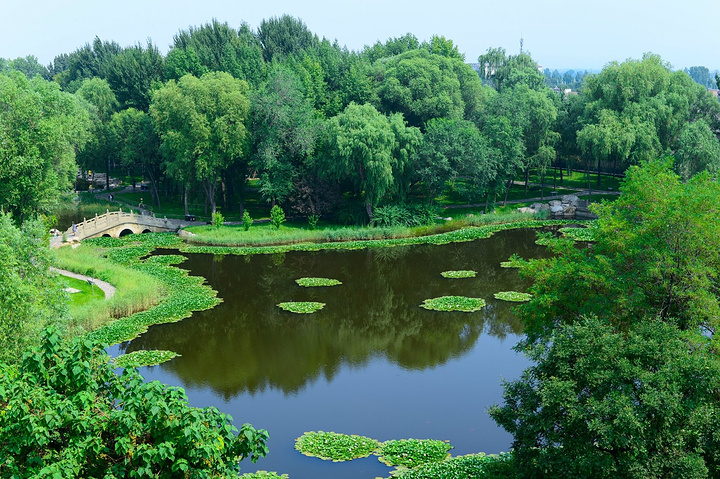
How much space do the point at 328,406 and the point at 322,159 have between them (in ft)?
135

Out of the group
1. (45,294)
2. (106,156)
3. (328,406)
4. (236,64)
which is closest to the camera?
(45,294)

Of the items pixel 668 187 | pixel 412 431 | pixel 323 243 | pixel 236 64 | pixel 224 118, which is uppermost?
pixel 236 64

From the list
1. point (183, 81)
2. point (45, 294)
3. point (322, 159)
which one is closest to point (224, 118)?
point (183, 81)

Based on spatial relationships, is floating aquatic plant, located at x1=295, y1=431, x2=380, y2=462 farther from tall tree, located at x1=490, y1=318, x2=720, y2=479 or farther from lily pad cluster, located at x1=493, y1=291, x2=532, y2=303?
lily pad cluster, located at x1=493, y1=291, x2=532, y2=303

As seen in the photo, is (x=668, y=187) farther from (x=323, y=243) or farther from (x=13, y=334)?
(x=323, y=243)

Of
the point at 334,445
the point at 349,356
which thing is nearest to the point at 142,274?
the point at 349,356

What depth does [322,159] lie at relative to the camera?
225 ft

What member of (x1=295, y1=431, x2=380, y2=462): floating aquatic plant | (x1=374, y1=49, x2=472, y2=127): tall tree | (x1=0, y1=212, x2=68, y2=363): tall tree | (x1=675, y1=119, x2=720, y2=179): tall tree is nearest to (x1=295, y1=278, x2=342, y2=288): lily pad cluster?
A: (x1=0, y1=212, x2=68, y2=363): tall tree

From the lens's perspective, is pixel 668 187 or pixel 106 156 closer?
pixel 668 187

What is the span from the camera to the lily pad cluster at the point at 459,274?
51625mm

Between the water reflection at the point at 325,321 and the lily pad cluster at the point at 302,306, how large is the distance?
56 centimetres

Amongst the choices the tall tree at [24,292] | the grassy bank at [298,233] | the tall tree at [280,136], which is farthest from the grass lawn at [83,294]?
the tall tree at [280,136]

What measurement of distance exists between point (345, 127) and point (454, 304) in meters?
28.5

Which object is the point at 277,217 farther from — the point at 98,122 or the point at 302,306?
the point at 98,122
